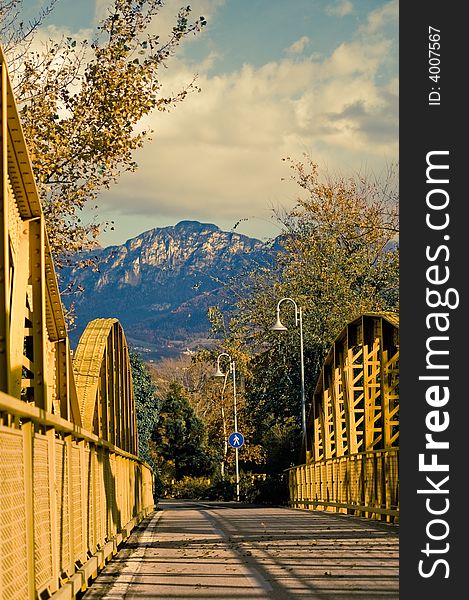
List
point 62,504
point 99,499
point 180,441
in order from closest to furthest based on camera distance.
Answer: point 62,504
point 99,499
point 180,441

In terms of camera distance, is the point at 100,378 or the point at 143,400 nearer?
the point at 100,378

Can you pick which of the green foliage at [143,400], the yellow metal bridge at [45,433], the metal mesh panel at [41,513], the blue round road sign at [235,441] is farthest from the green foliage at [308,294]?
the metal mesh panel at [41,513]

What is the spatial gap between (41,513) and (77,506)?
327 centimetres

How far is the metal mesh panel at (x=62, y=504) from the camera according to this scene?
1011 centimetres

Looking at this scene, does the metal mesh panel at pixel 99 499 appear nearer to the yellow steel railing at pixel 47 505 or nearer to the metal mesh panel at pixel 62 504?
the yellow steel railing at pixel 47 505

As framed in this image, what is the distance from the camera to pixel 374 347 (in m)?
28.8

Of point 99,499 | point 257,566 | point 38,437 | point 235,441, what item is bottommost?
point 257,566

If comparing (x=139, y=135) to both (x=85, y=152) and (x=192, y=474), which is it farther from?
(x=192, y=474)

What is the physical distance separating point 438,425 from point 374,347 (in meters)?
18.2

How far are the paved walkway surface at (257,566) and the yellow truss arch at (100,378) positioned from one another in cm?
196

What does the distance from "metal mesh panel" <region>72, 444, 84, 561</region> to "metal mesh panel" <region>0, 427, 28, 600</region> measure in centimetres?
388

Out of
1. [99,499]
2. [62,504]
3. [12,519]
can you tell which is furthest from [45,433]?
[99,499]

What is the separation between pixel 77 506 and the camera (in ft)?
39.5

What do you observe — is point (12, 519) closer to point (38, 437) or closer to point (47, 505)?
point (38, 437)
